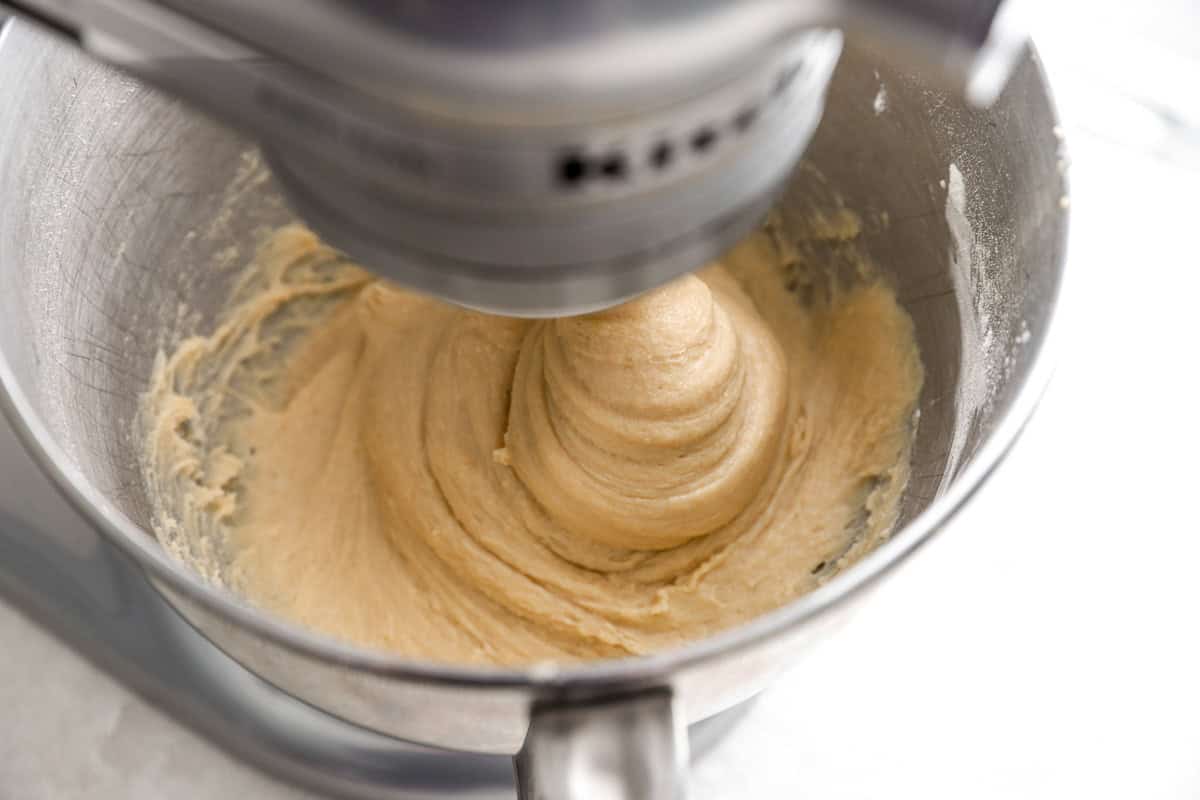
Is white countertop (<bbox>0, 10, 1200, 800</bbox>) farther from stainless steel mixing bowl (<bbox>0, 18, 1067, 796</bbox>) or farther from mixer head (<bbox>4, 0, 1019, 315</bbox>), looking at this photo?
mixer head (<bbox>4, 0, 1019, 315</bbox>)

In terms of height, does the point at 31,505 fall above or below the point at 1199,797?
above

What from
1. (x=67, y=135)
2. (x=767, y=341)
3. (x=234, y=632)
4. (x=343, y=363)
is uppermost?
(x=67, y=135)

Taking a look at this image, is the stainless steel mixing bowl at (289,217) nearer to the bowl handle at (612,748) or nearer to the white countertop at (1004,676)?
the bowl handle at (612,748)

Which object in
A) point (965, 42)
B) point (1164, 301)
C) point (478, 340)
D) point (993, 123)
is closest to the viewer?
point (965, 42)

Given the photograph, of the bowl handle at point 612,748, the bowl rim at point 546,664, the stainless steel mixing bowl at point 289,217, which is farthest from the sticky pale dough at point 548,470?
the bowl handle at point 612,748

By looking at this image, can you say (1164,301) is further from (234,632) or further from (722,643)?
(234,632)

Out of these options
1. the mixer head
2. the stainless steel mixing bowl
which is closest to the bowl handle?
the stainless steel mixing bowl

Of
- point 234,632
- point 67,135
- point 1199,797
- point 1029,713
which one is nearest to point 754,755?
point 1029,713

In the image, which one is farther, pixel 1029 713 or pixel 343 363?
pixel 343 363
